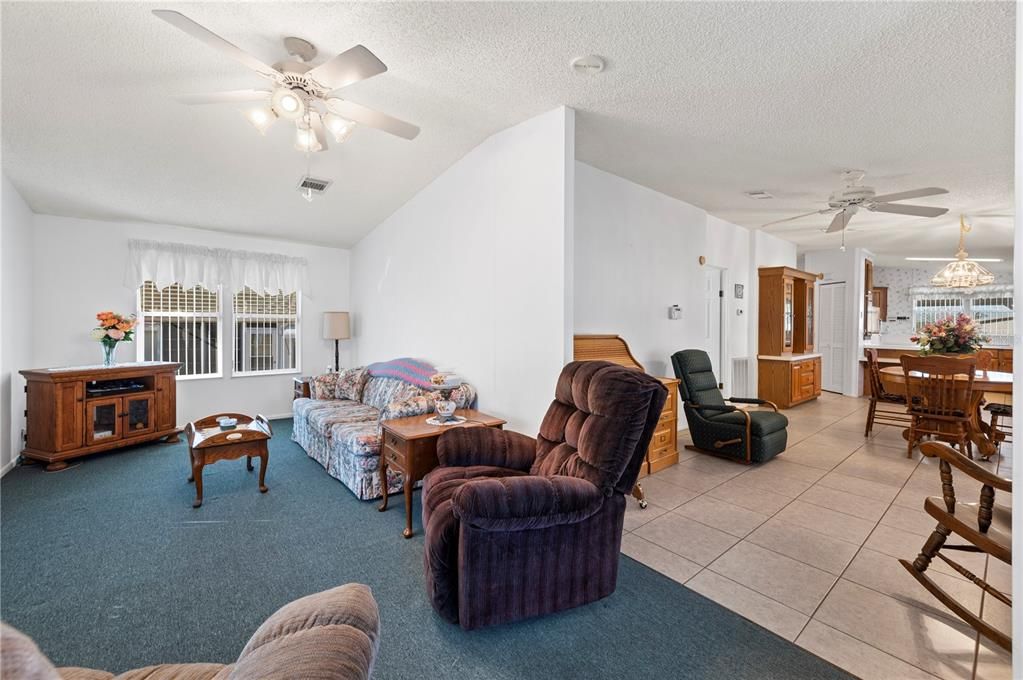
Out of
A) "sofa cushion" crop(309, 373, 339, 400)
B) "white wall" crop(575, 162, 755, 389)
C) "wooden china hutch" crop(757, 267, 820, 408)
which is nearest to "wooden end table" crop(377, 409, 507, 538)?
"white wall" crop(575, 162, 755, 389)

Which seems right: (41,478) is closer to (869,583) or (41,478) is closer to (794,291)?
(869,583)

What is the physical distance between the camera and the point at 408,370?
4.48 meters

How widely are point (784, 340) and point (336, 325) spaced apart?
6.72 m

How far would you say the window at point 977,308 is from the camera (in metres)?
8.70

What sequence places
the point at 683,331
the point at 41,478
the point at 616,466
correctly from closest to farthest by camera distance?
the point at 616,466
the point at 41,478
the point at 683,331

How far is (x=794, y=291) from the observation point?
22.4 ft

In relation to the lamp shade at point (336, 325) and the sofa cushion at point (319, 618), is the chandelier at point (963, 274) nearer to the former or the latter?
the sofa cushion at point (319, 618)

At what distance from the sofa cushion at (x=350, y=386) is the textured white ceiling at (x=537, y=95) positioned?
80.8 inches

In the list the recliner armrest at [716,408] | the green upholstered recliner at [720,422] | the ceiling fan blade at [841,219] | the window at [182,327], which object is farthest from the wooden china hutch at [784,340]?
the window at [182,327]

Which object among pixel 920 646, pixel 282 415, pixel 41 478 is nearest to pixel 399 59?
pixel 920 646

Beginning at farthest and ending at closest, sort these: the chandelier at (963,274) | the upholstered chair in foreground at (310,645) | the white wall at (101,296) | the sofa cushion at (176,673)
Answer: the chandelier at (963,274) → the white wall at (101,296) → the sofa cushion at (176,673) → the upholstered chair in foreground at (310,645)

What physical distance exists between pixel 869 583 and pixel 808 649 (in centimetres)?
72

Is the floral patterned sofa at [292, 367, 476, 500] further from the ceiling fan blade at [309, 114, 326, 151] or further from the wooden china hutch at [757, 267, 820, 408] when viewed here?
the wooden china hutch at [757, 267, 820, 408]

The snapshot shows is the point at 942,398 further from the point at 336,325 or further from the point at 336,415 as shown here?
the point at 336,325
